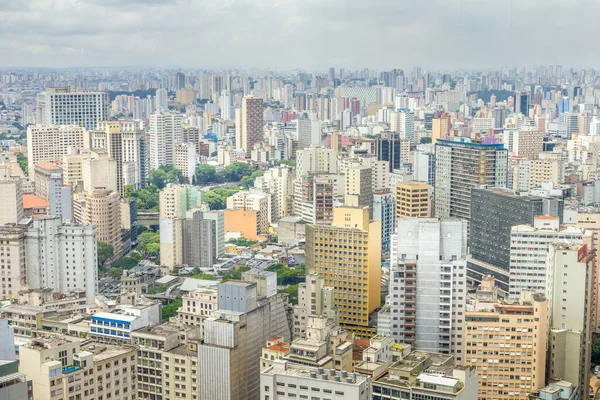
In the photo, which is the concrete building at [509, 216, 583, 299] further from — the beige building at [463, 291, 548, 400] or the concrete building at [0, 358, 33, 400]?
the concrete building at [0, 358, 33, 400]

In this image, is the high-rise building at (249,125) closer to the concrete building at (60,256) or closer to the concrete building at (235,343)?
the concrete building at (60,256)

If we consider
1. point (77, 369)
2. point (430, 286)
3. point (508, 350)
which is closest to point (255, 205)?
point (430, 286)

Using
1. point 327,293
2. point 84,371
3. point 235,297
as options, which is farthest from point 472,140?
point 84,371

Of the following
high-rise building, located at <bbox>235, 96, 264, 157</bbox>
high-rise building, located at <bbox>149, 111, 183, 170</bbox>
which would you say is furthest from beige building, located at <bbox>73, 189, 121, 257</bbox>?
high-rise building, located at <bbox>235, 96, 264, 157</bbox>

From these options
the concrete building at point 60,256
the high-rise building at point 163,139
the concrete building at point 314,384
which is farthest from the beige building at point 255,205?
the concrete building at point 314,384

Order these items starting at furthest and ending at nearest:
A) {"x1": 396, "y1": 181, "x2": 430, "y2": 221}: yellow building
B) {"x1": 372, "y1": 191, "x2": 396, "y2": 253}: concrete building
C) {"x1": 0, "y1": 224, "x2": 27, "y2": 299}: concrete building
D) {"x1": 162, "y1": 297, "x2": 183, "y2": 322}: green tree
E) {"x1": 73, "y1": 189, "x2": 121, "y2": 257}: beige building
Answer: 1. {"x1": 73, "y1": 189, "x2": 121, "y2": 257}: beige building
2. {"x1": 372, "y1": 191, "x2": 396, "y2": 253}: concrete building
3. {"x1": 396, "y1": 181, "x2": 430, "y2": 221}: yellow building
4. {"x1": 0, "y1": 224, "x2": 27, "y2": 299}: concrete building
5. {"x1": 162, "y1": 297, "x2": 183, "y2": 322}: green tree

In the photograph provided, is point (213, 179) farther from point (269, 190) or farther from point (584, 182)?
point (584, 182)
